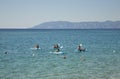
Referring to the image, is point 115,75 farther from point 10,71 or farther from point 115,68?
point 10,71

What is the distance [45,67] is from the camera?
138 ft

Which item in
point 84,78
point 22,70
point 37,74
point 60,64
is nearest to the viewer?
point 84,78

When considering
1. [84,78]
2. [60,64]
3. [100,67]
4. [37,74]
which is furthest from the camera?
[60,64]

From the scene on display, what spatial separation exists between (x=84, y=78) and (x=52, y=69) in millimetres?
7052

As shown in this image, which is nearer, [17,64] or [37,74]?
[37,74]

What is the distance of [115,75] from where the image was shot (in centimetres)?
3541

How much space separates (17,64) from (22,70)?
591 cm

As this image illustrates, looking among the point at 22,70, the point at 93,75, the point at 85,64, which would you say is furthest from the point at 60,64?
the point at 93,75

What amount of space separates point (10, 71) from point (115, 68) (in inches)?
502

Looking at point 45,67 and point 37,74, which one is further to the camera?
point 45,67

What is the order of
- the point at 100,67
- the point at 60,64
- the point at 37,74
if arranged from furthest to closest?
the point at 60,64, the point at 100,67, the point at 37,74

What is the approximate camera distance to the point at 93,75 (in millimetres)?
35656

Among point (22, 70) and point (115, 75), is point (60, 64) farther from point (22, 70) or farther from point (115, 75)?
point (115, 75)

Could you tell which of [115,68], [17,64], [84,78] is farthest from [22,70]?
[115,68]
